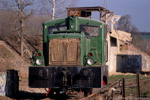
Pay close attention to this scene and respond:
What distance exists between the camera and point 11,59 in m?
25.0

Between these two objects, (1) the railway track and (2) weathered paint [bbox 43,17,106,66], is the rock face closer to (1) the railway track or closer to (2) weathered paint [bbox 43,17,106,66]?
(1) the railway track

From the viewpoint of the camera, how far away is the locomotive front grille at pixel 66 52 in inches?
437

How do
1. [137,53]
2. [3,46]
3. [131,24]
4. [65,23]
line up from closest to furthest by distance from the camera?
1. [65,23]
2. [3,46]
3. [137,53]
4. [131,24]

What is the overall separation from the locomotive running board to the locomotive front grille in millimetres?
437

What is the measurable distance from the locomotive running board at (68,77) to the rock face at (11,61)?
493 inches

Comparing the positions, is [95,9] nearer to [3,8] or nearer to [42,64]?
[3,8]

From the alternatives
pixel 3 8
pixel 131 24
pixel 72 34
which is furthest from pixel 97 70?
pixel 131 24

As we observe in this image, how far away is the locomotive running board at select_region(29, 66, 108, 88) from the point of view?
10633 mm

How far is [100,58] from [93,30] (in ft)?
4.17

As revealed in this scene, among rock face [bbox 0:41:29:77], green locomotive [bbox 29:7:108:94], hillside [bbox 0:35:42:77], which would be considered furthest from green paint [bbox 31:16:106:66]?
rock face [bbox 0:41:29:77]

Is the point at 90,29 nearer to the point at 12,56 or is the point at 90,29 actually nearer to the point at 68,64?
the point at 68,64

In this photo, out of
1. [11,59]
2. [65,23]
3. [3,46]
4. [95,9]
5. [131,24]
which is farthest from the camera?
[131,24]

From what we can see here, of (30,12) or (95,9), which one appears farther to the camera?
(95,9)

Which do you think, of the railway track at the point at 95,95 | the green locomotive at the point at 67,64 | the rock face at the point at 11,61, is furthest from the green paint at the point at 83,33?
the rock face at the point at 11,61
